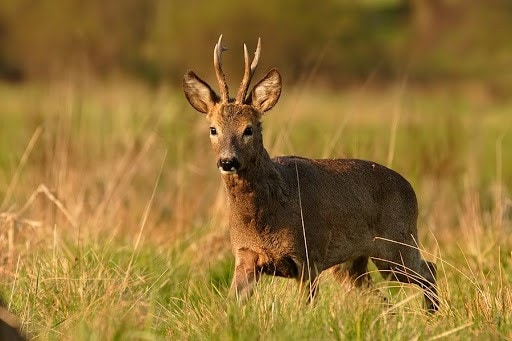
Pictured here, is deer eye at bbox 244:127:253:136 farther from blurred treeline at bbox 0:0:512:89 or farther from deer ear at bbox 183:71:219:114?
blurred treeline at bbox 0:0:512:89

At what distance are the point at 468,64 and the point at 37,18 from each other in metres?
19.4

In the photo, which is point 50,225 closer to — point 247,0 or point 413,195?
point 413,195

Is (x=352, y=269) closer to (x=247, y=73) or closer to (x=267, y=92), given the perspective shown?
(x=267, y=92)

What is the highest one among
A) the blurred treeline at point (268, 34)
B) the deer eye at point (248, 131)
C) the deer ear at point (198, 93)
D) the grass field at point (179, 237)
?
the deer ear at point (198, 93)

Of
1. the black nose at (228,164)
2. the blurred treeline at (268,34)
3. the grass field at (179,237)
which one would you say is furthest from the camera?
the blurred treeline at (268,34)

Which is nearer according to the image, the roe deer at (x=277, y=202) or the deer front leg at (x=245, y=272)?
the deer front leg at (x=245, y=272)

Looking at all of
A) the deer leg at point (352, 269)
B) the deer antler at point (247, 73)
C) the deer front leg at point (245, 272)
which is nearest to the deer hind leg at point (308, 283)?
the deer front leg at point (245, 272)

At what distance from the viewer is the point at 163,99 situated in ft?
48.5

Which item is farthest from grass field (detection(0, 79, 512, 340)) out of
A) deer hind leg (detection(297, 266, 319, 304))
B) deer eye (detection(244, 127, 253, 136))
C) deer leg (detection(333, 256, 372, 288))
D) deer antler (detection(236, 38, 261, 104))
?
deer antler (detection(236, 38, 261, 104))

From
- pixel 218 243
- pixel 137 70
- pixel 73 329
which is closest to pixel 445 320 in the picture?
pixel 73 329

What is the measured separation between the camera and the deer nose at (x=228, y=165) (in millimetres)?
7109

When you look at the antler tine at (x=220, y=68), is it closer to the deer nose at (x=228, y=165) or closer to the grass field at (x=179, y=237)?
the deer nose at (x=228, y=165)

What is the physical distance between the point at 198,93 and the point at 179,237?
2371 millimetres

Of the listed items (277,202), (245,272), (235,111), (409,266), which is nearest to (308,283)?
(245,272)
